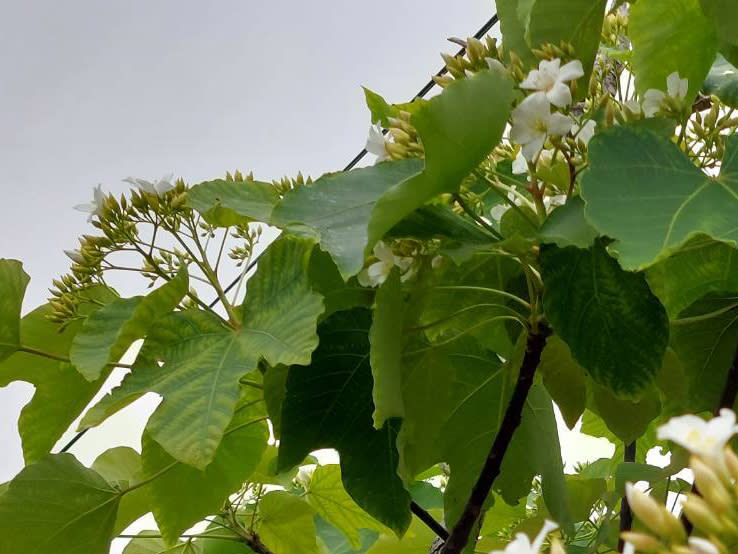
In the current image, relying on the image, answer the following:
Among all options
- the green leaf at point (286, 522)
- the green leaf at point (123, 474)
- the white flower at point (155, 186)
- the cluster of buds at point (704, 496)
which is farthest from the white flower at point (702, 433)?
the green leaf at point (286, 522)

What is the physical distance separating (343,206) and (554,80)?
0.45 ft

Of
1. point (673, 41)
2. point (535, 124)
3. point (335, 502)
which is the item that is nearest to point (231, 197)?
point (535, 124)

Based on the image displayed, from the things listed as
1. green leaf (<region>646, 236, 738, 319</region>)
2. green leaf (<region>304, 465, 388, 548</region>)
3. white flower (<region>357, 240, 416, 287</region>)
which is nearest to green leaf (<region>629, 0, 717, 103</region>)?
green leaf (<region>646, 236, 738, 319</region>)

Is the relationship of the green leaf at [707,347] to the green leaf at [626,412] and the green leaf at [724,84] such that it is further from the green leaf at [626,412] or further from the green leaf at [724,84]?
the green leaf at [724,84]

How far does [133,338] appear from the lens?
2.09 ft

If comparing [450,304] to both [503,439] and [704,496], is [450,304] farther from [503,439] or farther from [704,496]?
[704,496]

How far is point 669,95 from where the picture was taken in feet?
2.01

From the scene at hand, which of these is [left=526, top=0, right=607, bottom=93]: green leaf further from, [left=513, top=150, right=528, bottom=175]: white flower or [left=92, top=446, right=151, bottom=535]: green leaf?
[left=92, top=446, right=151, bottom=535]: green leaf

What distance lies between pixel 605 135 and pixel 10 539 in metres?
0.49

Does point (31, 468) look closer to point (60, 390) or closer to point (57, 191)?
point (60, 390)

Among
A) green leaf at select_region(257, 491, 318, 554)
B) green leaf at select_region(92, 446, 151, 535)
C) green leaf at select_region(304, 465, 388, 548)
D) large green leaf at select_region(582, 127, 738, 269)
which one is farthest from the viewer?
green leaf at select_region(304, 465, 388, 548)

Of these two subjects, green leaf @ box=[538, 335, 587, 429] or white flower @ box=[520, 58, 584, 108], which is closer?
white flower @ box=[520, 58, 584, 108]

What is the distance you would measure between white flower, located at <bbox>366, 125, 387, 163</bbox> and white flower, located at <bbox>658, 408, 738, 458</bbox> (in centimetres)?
39

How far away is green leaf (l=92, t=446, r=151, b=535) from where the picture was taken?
84cm
